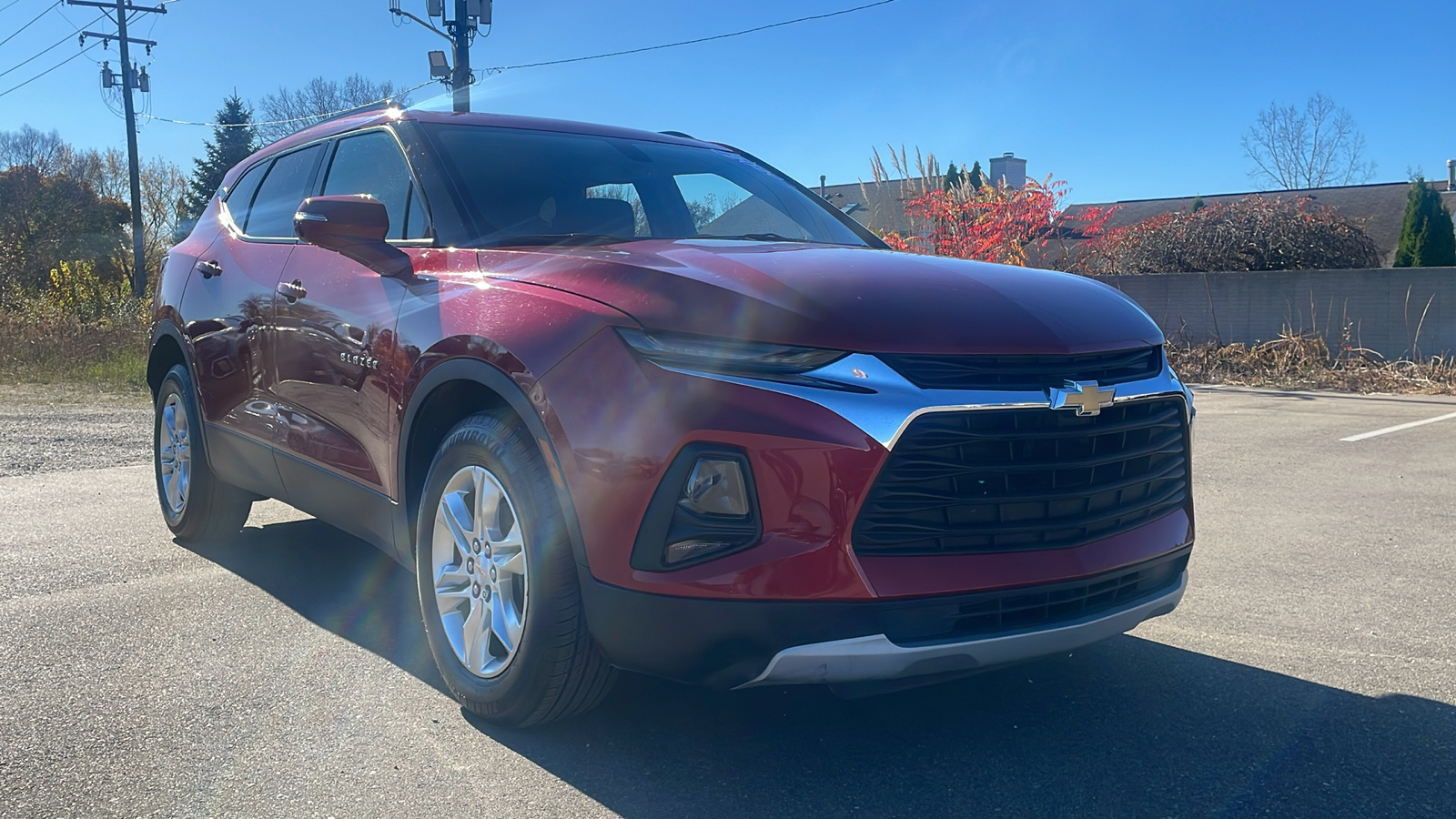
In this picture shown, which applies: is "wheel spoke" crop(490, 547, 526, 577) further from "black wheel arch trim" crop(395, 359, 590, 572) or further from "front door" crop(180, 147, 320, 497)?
"front door" crop(180, 147, 320, 497)

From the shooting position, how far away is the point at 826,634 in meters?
2.45

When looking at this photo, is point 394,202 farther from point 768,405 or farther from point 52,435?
point 52,435

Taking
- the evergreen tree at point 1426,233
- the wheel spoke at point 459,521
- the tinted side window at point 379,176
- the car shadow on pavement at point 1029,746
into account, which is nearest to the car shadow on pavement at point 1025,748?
the car shadow on pavement at point 1029,746

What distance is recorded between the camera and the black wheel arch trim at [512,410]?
8.75 feet

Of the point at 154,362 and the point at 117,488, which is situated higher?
the point at 154,362

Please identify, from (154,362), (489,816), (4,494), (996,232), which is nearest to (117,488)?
(4,494)

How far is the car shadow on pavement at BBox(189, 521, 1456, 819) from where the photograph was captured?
101 inches

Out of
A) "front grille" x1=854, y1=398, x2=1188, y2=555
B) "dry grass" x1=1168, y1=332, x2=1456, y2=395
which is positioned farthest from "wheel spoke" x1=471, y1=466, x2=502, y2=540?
"dry grass" x1=1168, y1=332, x2=1456, y2=395

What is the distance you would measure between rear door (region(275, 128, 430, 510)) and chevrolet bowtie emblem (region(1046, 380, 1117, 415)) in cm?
187

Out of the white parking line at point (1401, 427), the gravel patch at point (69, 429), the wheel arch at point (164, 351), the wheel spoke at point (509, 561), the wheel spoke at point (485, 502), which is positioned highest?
the wheel arch at point (164, 351)

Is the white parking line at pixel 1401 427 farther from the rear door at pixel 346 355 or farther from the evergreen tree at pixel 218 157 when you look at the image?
the evergreen tree at pixel 218 157

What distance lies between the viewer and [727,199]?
4.27 m

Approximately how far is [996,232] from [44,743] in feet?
46.8

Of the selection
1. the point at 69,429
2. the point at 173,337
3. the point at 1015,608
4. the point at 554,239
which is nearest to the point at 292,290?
the point at 554,239
